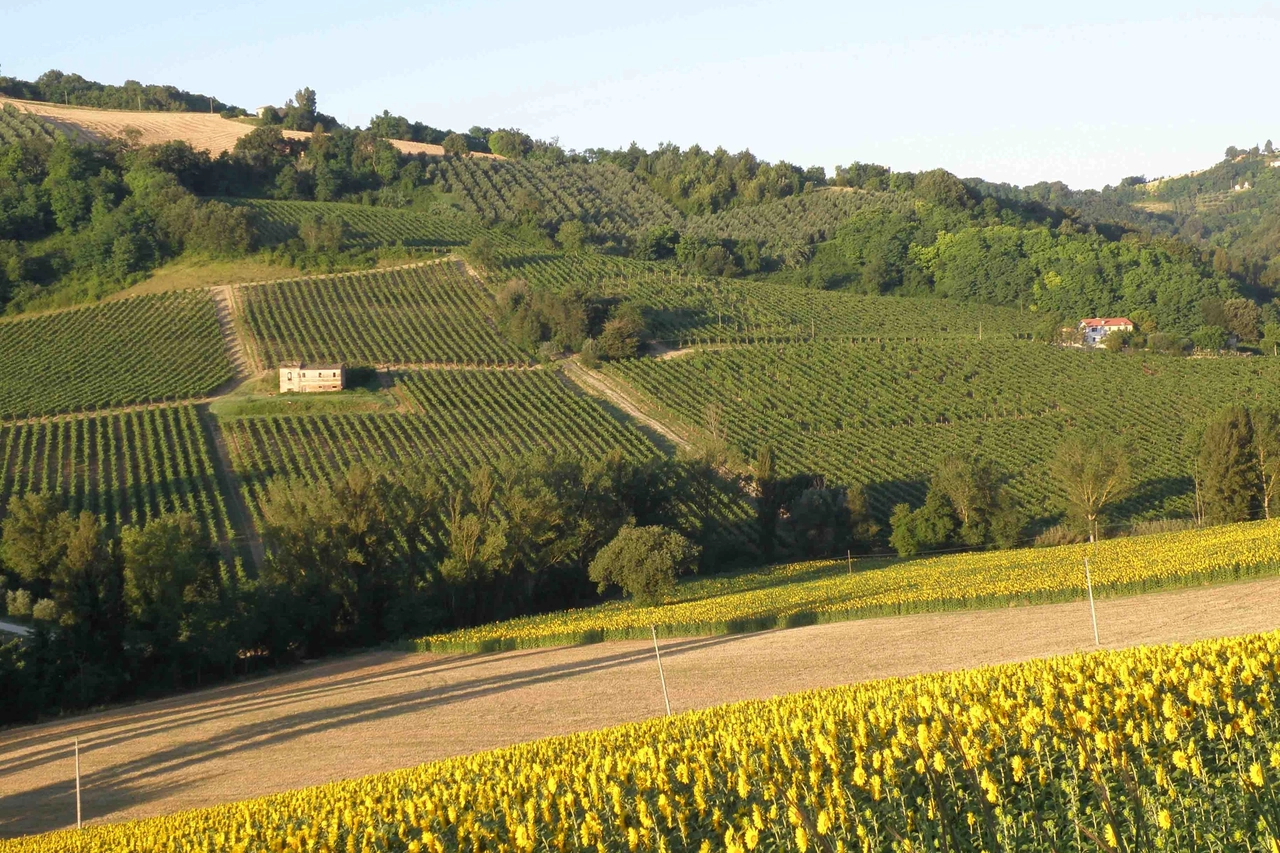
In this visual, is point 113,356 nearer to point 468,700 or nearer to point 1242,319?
point 468,700

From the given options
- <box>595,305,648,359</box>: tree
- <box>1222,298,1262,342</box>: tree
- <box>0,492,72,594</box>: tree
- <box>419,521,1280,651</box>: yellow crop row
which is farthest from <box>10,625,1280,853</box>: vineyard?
<box>1222,298,1262,342</box>: tree

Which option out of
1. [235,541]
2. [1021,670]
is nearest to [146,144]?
[235,541]

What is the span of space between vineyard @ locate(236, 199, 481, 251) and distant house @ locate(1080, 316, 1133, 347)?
189ft

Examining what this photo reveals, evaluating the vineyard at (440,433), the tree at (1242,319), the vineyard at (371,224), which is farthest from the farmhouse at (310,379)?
the tree at (1242,319)

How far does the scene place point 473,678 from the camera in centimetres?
3594

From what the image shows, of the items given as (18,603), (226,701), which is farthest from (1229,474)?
(18,603)

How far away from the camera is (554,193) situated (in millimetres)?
151625

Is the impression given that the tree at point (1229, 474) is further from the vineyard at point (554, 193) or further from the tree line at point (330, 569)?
the vineyard at point (554, 193)

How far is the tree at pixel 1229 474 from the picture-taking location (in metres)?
58.1

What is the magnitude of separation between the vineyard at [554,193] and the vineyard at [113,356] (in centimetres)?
4624

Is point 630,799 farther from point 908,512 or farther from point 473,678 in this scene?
point 908,512

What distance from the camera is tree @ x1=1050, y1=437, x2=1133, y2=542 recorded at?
2306 inches

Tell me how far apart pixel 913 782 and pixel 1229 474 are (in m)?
52.2

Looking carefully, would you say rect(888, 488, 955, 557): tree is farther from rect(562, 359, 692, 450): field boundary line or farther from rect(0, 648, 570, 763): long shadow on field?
rect(0, 648, 570, 763): long shadow on field
